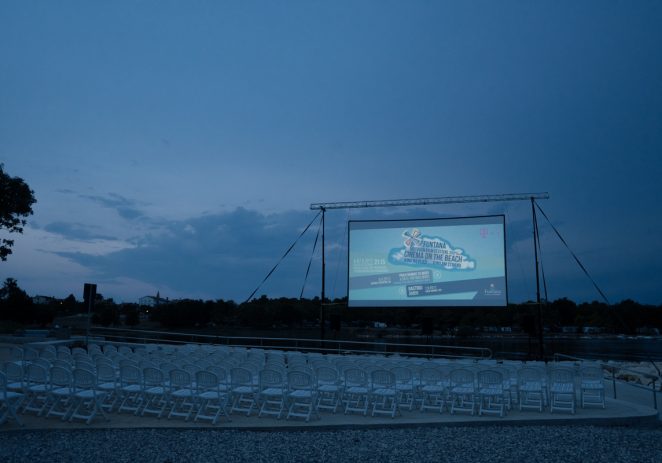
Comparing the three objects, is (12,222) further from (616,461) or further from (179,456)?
(616,461)

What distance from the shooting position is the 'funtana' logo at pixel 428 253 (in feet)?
50.0

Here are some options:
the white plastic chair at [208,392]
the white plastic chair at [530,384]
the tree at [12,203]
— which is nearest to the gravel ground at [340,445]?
the white plastic chair at [208,392]

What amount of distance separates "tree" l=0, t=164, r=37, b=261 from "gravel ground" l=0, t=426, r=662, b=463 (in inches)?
624

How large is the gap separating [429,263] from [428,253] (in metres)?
0.30

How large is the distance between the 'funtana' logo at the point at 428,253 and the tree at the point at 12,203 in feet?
45.7

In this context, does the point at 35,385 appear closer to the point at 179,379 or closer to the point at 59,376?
the point at 59,376

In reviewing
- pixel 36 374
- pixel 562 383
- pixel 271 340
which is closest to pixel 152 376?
pixel 36 374

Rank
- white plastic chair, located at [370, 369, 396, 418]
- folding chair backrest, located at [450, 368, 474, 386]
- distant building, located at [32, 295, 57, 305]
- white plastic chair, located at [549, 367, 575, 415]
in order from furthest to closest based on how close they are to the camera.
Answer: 1. distant building, located at [32, 295, 57, 305]
2. white plastic chair, located at [549, 367, 575, 415]
3. folding chair backrest, located at [450, 368, 474, 386]
4. white plastic chair, located at [370, 369, 396, 418]

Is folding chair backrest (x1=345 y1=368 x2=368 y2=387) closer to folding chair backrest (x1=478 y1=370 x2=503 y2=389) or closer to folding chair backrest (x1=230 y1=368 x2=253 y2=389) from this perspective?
folding chair backrest (x1=230 y1=368 x2=253 y2=389)

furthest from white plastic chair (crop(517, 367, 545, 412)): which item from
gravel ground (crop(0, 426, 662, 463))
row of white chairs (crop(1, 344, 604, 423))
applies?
gravel ground (crop(0, 426, 662, 463))

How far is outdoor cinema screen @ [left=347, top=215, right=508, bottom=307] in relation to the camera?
1498 cm

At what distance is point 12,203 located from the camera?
1930cm

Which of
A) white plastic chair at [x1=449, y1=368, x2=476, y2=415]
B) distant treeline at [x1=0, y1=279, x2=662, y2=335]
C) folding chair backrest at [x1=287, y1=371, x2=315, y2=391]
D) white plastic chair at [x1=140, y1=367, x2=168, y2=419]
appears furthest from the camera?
distant treeline at [x1=0, y1=279, x2=662, y2=335]

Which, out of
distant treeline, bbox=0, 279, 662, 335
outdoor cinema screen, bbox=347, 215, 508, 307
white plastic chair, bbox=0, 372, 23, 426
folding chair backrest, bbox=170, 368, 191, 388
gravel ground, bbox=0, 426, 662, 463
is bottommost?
gravel ground, bbox=0, 426, 662, 463
